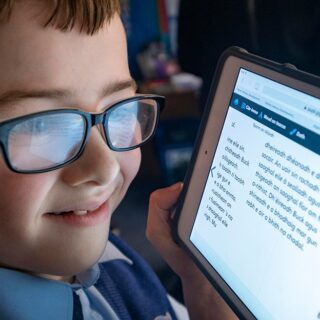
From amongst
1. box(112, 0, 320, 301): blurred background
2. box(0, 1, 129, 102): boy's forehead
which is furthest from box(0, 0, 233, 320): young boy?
box(112, 0, 320, 301): blurred background

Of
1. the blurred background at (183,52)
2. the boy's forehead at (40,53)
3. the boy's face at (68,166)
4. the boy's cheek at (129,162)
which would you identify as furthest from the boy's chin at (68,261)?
the blurred background at (183,52)

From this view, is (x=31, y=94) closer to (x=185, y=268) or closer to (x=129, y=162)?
(x=129, y=162)

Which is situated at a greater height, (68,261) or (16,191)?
(16,191)

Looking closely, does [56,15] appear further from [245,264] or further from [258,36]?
[258,36]

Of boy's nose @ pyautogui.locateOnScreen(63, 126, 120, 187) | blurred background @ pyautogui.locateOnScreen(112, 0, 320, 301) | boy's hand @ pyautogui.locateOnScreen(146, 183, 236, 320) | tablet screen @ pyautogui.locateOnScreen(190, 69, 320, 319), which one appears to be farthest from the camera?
blurred background @ pyautogui.locateOnScreen(112, 0, 320, 301)

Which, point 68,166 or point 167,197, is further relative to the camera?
point 167,197

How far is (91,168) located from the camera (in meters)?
0.53

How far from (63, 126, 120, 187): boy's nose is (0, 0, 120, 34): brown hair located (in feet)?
0.41

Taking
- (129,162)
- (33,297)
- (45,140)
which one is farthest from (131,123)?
(33,297)

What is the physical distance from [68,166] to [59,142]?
3 centimetres

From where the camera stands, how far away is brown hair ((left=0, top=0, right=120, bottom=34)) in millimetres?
465

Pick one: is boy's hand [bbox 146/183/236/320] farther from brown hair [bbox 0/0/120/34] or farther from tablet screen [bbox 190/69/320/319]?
brown hair [bbox 0/0/120/34]

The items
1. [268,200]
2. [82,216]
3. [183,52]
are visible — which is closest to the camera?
[268,200]

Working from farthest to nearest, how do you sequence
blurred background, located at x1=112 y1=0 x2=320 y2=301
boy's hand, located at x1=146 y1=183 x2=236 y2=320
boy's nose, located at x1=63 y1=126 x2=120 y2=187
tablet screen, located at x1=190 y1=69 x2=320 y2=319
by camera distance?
1. blurred background, located at x1=112 y1=0 x2=320 y2=301
2. boy's hand, located at x1=146 y1=183 x2=236 y2=320
3. boy's nose, located at x1=63 y1=126 x2=120 y2=187
4. tablet screen, located at x1=190 y1=69 x2=320 y2=319
